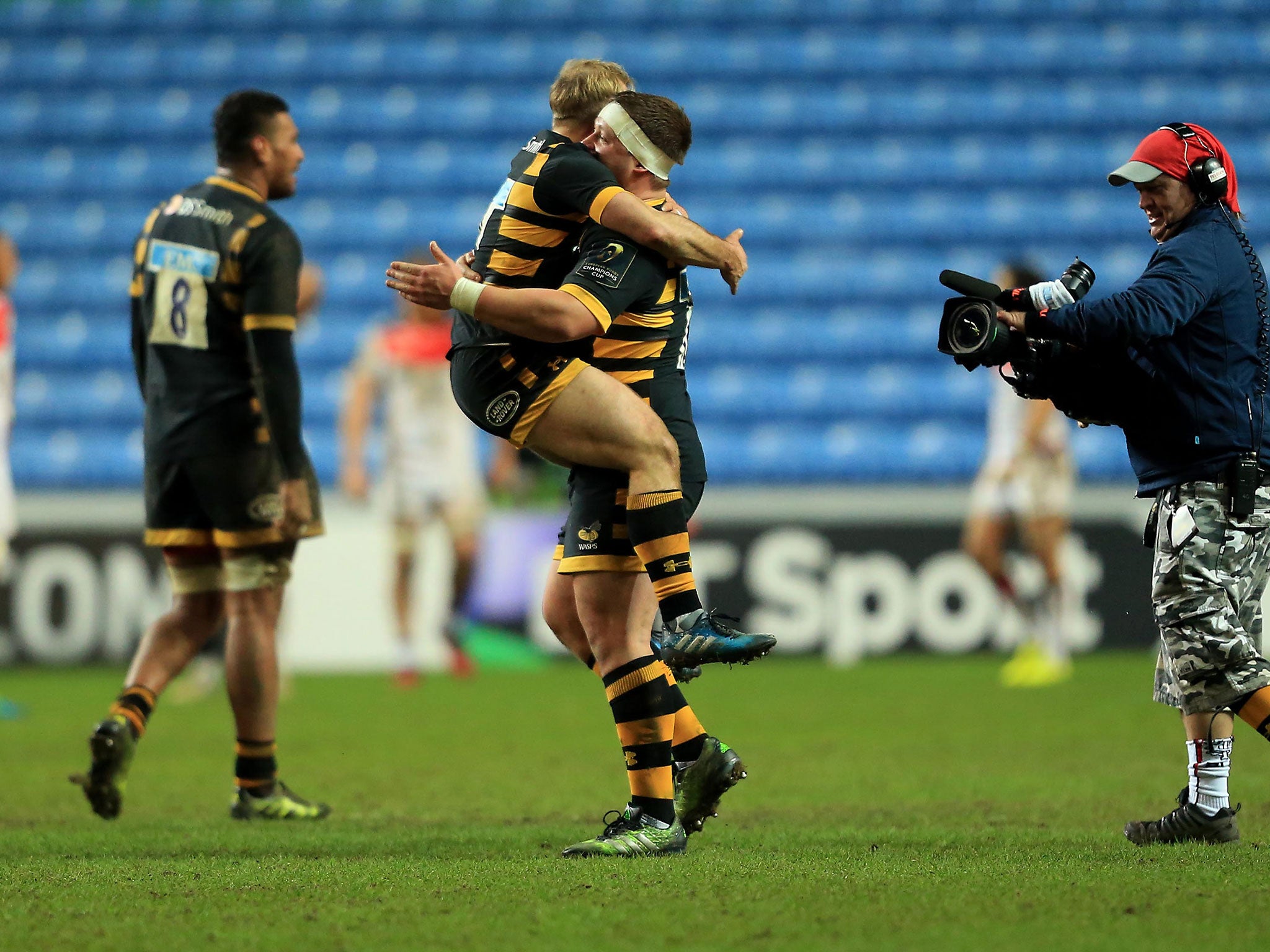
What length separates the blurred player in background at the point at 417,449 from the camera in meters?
10.3

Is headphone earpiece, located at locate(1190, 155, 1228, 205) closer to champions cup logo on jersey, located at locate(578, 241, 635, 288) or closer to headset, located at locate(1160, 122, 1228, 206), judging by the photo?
headset, located at locate(1160, 122, 1228, 206)

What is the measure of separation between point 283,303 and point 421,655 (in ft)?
21.8

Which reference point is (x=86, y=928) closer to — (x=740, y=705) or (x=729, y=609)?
(x=740, y=705)

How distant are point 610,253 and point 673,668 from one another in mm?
1015

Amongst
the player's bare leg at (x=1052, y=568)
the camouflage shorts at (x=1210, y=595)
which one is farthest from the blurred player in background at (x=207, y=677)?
the camouflage shorts at (x=1210, y=595)

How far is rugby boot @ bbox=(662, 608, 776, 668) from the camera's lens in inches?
146

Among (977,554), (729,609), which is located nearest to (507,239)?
(977,554)

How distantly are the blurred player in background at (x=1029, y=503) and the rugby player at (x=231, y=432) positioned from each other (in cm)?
570

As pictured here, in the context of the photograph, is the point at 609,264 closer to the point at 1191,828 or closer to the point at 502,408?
the point at 502,408

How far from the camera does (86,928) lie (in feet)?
10.3

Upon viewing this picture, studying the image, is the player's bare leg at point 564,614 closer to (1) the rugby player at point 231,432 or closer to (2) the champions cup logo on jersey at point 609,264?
Result: (2) the champions cup logo on jersey at point 609,264

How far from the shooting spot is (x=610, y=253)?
3926 mm

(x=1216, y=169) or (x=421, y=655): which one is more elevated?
(x=1216, y=169)

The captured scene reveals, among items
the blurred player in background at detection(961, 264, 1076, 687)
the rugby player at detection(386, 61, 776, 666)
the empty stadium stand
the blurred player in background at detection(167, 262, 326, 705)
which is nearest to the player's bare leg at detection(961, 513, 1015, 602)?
the blurred player in background at detection(961, 264, 1076, 687)
